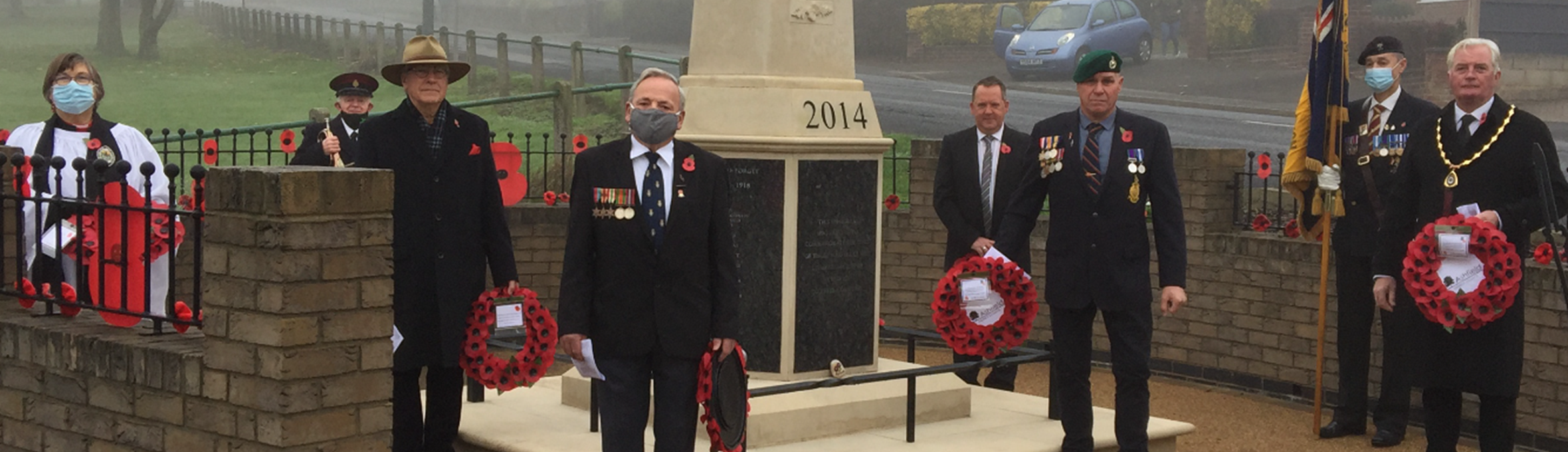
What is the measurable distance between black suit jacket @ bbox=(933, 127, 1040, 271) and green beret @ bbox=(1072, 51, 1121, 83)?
2.33 meters

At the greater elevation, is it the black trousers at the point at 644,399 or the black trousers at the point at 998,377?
the black trousers at the point at 644,399

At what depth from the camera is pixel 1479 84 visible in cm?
700

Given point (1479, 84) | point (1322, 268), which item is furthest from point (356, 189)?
point (1322, 268)

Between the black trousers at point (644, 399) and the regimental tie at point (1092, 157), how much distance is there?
2.12 meters

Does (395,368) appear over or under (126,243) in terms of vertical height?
under

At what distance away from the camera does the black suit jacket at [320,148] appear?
8242mm

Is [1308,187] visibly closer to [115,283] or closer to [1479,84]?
[1479,84]

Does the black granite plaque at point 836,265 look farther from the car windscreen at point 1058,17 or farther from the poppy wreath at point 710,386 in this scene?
the car windscreen at point 1058,17

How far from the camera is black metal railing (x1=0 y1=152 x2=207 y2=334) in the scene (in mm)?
6102

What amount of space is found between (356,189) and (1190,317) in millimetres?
7288

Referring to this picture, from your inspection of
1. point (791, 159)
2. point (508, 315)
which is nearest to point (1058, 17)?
point (791, 159)

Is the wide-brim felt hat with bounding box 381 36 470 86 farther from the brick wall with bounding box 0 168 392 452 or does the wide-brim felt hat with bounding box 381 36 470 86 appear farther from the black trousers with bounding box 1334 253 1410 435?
the black trousers with bounding box 1334 253 1410 435

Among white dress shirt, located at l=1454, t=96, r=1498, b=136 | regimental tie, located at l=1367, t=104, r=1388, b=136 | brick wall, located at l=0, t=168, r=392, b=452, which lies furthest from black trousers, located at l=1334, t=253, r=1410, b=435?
brick wall, located at l=0, t=168, r=392, b=452

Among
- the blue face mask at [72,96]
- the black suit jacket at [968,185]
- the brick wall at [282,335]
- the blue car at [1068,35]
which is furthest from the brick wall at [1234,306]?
the blue car at [1068,35]
